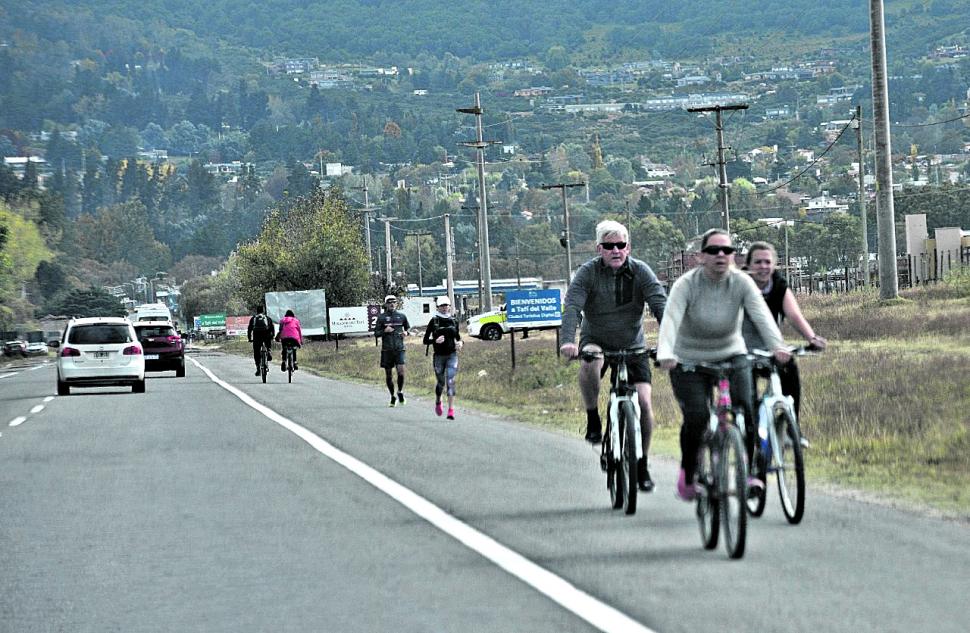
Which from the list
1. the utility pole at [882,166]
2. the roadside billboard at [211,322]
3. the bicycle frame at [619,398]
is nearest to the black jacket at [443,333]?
the bicycle frame at [619,398]

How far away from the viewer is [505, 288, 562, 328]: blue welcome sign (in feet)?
132

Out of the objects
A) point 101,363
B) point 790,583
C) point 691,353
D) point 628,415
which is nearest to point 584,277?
point 628,415

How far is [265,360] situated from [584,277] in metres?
27.8

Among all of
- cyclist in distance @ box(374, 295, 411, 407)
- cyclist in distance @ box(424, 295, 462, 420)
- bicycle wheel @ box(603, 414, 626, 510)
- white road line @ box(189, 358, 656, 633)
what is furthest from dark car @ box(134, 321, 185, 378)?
bicycle wheel @ box(603, 414, 626, 510)

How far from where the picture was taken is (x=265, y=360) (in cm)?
3941

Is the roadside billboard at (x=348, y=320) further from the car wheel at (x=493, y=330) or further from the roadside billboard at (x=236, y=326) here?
the roadside billboard at (x=236, y=326)

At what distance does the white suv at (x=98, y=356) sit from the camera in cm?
3500

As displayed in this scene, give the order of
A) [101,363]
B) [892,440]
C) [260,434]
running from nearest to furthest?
1. [892,440]
2. [260,434]
3. [101,363]

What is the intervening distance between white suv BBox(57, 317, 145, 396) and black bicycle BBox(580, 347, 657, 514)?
24.3 metres

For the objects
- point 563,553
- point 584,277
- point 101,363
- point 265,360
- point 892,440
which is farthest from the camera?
point 265,360

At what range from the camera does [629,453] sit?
11477mm

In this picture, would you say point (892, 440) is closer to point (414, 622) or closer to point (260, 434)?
point (260, 434)

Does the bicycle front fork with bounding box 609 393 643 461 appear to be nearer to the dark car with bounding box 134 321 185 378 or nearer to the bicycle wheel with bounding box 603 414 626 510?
the bicycle wheel with bounding box 603 414 626 510

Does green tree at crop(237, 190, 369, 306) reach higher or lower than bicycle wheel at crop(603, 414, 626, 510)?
higher
